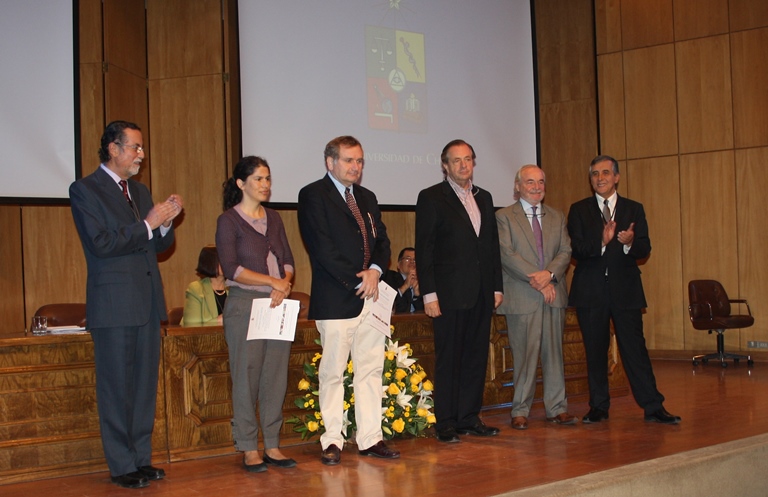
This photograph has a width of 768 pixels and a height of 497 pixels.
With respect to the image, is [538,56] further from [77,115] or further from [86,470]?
[86,470]

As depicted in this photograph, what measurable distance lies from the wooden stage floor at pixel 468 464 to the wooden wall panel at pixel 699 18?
5.30 m

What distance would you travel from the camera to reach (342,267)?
401 centimetres

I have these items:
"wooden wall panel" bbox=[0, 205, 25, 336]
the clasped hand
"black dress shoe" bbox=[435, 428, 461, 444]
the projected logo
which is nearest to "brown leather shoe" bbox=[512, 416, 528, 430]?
"black dress shoe" bbox=[435, 428, 461, 444]

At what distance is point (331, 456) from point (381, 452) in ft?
0.87

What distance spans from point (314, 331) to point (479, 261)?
1062 mm

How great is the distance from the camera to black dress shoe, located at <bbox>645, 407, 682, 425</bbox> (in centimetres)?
490

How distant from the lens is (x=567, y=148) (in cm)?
977

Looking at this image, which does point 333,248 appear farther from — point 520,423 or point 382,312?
point 520,423

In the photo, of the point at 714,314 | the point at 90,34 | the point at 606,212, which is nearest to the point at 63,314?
the point at 90,34

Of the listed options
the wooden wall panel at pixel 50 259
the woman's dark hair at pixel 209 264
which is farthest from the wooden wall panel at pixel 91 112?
the woman's dark hair at pixel 209 264

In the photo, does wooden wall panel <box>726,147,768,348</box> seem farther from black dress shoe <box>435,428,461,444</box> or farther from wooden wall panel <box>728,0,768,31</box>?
black dress shoe <box>435,428,461,444</box>

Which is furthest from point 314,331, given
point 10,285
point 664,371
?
point 664,371

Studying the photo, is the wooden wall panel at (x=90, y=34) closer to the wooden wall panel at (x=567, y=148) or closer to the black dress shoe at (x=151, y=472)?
the black dress shoe at (x=151, y=472)

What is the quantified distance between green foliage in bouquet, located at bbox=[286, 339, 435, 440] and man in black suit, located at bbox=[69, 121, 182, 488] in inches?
38.0
